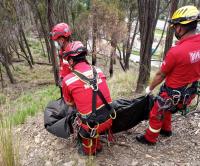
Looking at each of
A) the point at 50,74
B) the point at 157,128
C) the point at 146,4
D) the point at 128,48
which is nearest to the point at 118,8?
the point at 128,48

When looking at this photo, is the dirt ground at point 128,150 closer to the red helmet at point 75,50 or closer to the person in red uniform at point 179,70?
the person in red uniform at point 179,70

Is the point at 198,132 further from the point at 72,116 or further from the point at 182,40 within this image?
the point at 72,116

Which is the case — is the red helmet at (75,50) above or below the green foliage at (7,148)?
above

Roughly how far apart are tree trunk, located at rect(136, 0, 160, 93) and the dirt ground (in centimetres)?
240

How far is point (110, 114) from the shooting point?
4148mm

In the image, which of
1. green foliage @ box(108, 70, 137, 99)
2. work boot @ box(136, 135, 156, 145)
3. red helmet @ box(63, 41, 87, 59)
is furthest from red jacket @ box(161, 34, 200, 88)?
green foliage @ box(108, 70, 137, 99)

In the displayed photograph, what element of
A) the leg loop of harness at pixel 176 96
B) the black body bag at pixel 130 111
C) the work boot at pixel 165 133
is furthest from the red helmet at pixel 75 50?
the work boot at pixel 165 133

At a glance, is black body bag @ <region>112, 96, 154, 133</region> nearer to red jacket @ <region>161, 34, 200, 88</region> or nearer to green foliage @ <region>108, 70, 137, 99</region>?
red jacket @ <region>161, 34, 200, 88</region>

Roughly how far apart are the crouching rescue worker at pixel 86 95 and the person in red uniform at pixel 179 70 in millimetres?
732

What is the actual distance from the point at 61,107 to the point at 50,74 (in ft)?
60.6

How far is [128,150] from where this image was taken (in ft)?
14.8

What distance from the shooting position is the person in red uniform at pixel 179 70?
12.5ft

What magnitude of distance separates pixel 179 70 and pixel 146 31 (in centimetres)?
333

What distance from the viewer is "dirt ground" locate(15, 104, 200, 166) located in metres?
4.21
